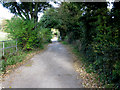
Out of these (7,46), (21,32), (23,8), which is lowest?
(7,46)

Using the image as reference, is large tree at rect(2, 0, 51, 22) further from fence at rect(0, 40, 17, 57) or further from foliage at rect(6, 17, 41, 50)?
fence at rect(0, 40, 17, 57)

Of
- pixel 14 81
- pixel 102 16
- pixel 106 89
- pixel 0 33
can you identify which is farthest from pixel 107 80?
pixel 0 33

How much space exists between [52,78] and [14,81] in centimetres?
174

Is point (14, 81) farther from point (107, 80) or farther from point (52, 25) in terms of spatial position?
point (52, 25)

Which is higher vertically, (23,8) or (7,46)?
(23,8)

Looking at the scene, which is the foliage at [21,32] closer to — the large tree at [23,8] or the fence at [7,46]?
the fence at [7,46]

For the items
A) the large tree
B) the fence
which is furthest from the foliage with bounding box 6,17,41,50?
the large tree

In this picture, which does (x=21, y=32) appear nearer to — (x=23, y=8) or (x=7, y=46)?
(x=7, y=46)

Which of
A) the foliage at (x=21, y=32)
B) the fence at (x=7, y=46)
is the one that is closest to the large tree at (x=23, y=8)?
the foliage at (x=21, y=32)

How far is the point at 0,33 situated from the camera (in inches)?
379

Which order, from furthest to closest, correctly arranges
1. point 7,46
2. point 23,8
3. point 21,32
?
1. point 23,8
2. point 21,32
3. point 7,46

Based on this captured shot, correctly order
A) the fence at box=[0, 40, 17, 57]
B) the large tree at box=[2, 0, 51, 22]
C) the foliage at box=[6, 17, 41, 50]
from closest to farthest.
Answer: the fence at box=[0, 40, 17, 57] < the foliage at box=[6, 17, 41, 50] < the large tree at box=[2, 0, 51, 22]

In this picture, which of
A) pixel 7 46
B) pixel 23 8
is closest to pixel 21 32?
pixel 7 46

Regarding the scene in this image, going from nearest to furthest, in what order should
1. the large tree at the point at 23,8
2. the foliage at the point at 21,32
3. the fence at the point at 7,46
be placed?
1. the fence at the point at 7,46
2. the foliage at the point at 21,32
3. the large tree at the point at 23,8
